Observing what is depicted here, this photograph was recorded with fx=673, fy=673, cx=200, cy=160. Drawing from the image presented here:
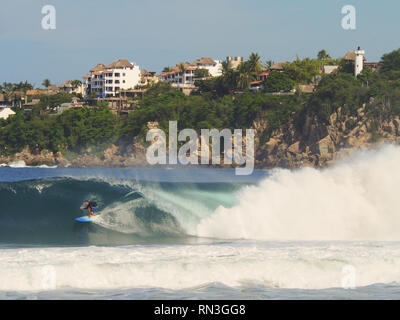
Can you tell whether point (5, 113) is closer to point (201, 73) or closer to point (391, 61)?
point (201, 73)

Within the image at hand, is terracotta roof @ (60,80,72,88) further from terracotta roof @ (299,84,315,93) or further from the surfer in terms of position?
the surfer

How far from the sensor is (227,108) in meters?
106

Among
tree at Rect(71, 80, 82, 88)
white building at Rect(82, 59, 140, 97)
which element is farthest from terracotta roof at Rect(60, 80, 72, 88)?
white building at Rect(82, 59, 140, 97)

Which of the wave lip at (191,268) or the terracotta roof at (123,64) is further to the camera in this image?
the terracotta roof at (123,64)

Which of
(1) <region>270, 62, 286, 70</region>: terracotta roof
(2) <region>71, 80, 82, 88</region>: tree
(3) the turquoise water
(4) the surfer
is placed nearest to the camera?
(3) the turquoise water

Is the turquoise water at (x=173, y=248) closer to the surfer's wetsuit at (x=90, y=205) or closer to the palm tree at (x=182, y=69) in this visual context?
the surfer's wetsuit at (x=90, y=205)

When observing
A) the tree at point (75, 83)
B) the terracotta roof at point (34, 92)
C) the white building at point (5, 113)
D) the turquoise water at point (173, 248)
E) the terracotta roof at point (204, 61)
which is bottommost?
the turquoise water at point (173, 248)

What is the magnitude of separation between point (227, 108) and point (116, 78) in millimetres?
44124

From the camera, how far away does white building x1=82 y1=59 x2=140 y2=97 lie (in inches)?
5610

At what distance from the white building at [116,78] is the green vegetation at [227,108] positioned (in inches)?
674

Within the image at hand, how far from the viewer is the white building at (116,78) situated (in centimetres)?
14250

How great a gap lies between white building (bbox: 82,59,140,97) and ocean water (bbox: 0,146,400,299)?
→ 389ft

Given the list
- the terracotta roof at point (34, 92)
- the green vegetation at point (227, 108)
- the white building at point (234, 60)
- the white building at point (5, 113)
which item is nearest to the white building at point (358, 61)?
the green vegetation at point (227, 108)
